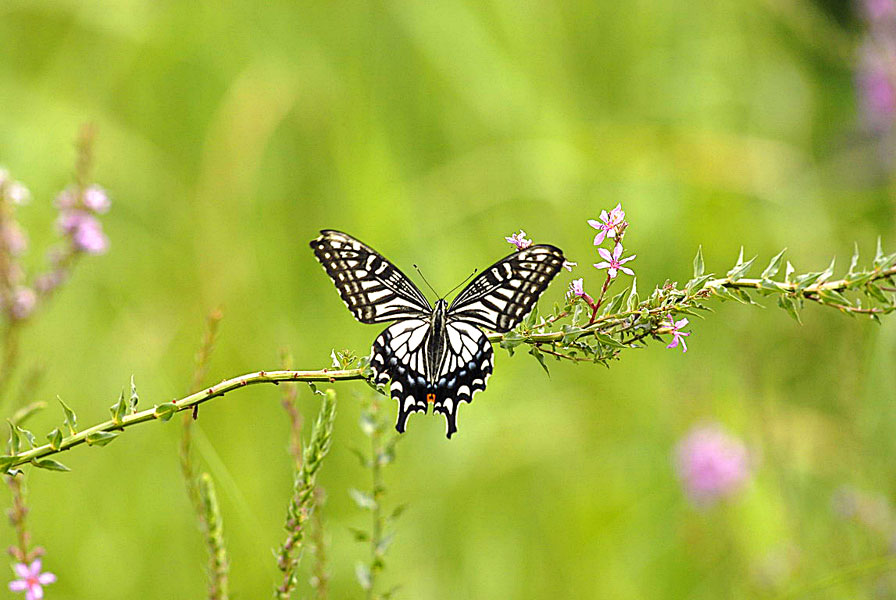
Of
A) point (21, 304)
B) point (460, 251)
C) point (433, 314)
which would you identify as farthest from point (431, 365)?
point (460, 251)

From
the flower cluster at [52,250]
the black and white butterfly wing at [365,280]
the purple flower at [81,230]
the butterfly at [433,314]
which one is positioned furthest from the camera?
the purple flower at [81,230]

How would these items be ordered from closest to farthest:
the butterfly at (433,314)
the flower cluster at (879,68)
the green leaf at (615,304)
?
the green leaf at (615,304), the butterfly at (433,314), the flower cluster at (879,68)

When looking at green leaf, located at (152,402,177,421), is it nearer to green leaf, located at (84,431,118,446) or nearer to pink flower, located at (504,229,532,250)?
green leaf, located at (84,431,118,446)

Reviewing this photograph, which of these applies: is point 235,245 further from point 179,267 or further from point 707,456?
point 707,456

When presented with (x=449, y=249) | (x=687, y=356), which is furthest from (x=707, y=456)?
(x=449, y=249)

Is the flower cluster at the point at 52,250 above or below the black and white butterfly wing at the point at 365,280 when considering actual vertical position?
above

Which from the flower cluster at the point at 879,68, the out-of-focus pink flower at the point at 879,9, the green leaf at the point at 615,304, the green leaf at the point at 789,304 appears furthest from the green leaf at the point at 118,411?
the out-of-focus pink flower at the point at 879,9

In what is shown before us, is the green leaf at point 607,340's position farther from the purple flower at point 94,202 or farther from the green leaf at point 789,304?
the purple flower at point 94,202

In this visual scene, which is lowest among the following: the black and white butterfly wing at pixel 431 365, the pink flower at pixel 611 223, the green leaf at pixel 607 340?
the green leaf at pixel 607 340
